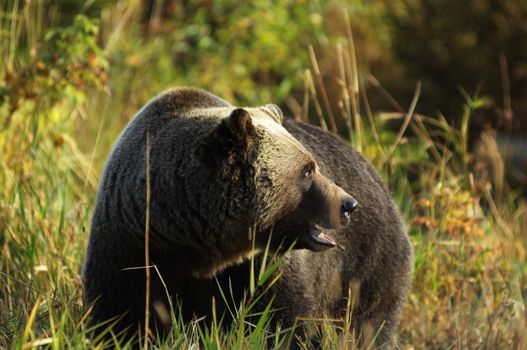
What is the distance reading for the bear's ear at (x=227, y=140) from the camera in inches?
167

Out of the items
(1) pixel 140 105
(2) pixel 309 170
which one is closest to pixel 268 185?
(2) pixel 309 170

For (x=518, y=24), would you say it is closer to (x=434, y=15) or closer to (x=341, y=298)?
(x=434, y=15)

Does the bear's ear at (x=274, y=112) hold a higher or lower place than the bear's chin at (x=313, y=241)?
higher

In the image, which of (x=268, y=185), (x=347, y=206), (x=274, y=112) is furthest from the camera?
(x=274, y=112)

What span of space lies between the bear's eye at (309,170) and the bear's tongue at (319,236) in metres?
0.25

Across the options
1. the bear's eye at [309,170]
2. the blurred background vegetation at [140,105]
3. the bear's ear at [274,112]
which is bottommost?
the blurred background vegetation at [140,105]

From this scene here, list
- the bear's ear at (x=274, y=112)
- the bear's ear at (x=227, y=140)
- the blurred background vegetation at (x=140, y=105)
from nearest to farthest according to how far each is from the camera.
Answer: the bear's ear at (x=227, y=140) < the bear's ear at (x=274, y=112) < the blurred background vegetation at (x=140, y=105)

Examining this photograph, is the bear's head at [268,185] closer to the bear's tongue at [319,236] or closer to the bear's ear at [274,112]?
the bear's tongue at [319,236]

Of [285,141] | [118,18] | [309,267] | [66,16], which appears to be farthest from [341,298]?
[66,16]

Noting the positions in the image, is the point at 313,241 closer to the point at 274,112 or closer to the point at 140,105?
the point at 274,112

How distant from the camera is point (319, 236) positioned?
4.59 m

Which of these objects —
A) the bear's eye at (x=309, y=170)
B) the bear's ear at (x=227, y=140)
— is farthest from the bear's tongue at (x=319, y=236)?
the bear's ear at (x=227, y=140)

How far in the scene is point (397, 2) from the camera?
16.1m

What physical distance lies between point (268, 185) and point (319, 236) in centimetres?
38
